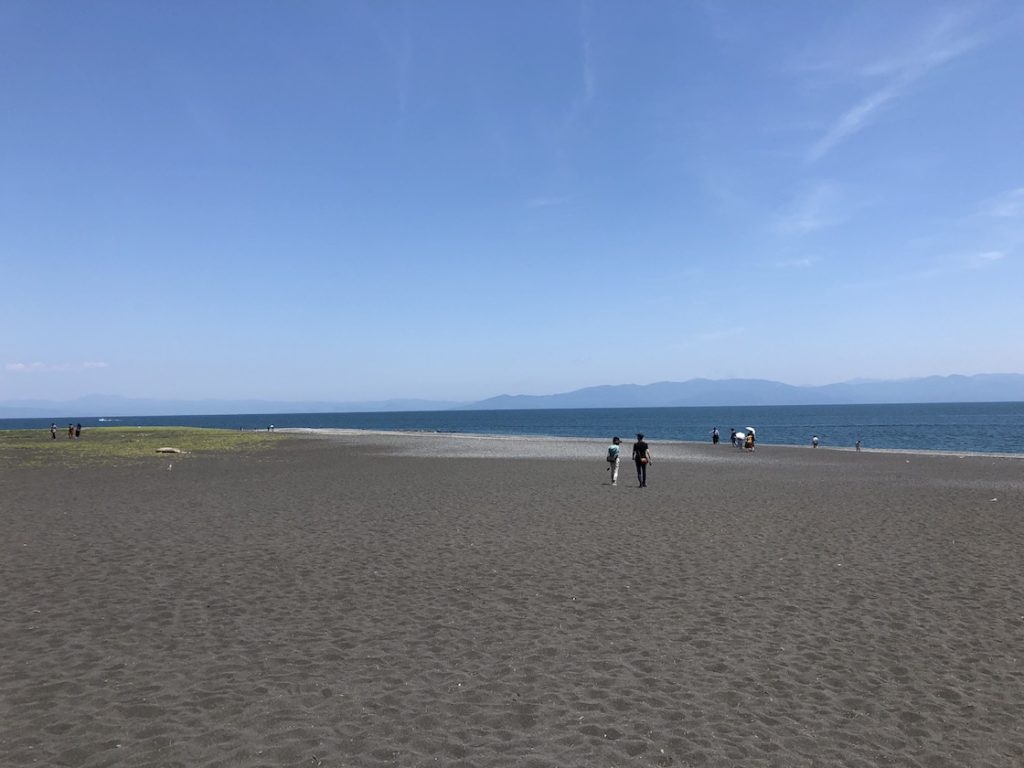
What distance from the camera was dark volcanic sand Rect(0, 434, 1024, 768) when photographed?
23.5 feet

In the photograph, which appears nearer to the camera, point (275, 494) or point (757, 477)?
point (275, 494)

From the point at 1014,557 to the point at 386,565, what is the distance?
15.7 m

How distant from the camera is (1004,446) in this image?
245ft

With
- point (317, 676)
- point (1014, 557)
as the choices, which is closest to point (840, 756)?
point (317, 676)

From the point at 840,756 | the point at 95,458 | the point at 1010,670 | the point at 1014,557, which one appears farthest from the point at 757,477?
the point at 95,458

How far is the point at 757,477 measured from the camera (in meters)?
36.6

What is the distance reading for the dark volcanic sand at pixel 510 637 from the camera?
7164mm

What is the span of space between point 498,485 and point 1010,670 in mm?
23782

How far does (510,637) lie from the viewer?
1048 centimetres

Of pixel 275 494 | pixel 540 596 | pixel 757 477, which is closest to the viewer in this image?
pixel 540 596

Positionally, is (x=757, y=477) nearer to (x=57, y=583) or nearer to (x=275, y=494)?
(x=275, y=494)

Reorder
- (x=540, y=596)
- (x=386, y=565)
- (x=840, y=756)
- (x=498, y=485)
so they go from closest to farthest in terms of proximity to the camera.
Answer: (x=840, y=756) → (x=540, y=596) → (x=386, y=565) → (x=498, y=485)

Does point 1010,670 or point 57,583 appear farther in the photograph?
point 57,583

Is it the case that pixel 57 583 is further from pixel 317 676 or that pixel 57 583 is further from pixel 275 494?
pixel 275 494
